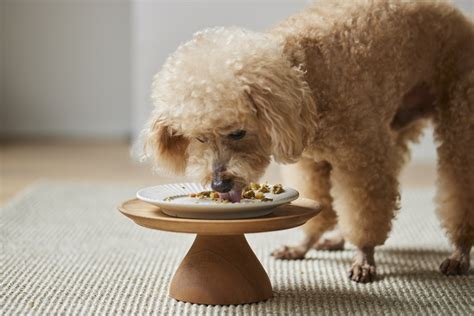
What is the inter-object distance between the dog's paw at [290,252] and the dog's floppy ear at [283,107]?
0.53 metres

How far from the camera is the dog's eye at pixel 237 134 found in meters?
1.62

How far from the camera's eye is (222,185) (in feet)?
5.30

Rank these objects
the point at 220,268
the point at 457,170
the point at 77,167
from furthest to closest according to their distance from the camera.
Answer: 1. the point at 77,167
2. the point at 457,170
3. the point at 220,268

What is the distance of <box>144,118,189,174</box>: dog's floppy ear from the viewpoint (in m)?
1.72

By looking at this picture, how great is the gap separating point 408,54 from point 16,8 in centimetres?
342

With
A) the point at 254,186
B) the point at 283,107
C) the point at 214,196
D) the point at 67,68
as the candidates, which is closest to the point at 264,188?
the point at 254,186

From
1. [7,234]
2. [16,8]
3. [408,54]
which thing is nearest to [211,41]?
[408,54]

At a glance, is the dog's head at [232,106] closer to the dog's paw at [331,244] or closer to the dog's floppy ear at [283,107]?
the dog's floppy ear at [283,107]

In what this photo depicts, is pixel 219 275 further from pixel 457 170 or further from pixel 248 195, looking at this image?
Answer: pixel 457 170

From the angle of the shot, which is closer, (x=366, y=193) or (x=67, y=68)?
(x=366, y=193)

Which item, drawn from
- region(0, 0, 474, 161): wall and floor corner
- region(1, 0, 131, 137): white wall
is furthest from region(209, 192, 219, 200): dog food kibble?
region(1, 0, 131, 137): white wall

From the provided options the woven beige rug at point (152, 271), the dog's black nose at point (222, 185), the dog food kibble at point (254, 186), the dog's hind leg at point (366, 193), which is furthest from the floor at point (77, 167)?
the dog's black nose at point (222, 185)

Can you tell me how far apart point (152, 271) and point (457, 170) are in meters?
0.85

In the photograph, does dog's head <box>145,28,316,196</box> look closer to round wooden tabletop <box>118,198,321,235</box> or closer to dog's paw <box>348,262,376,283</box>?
round wooden tabletop <box>118,198,321,235</box>
